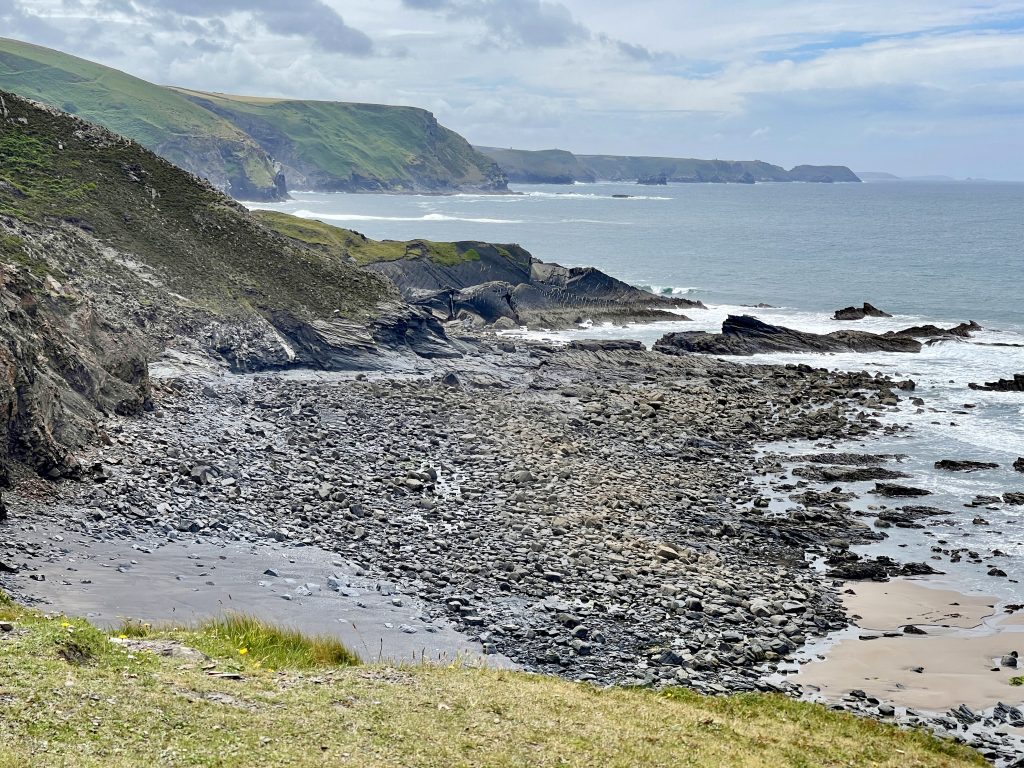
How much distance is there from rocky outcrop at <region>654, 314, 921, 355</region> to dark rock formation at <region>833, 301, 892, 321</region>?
12.5 meters

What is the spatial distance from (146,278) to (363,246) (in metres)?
36.4

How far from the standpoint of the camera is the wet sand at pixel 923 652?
22.6 metres

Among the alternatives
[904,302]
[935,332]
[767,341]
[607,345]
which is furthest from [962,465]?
[904,302]

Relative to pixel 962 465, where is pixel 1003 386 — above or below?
above

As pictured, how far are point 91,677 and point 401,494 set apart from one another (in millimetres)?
17729

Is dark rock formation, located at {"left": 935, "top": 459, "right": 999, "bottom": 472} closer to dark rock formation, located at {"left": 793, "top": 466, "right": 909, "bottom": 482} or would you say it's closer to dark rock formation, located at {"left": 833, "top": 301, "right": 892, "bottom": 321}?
dark rock formation, located at {"left": 793, "top": 466, "right": 909, "bottom": 482}

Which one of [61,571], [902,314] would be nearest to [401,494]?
[61,571]

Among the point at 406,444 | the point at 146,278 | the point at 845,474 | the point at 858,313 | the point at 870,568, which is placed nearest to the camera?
the point at 870,568

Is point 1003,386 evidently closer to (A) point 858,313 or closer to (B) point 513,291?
(A) point 858,313

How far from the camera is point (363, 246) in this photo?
8950 centimetres

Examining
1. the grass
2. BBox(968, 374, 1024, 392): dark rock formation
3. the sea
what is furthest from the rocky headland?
the grass

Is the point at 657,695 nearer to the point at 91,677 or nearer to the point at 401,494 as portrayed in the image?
the point at 91,677

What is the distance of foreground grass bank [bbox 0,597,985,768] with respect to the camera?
554 inches

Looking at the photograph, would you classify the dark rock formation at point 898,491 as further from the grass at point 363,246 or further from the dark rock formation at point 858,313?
the grass at point 363,246
